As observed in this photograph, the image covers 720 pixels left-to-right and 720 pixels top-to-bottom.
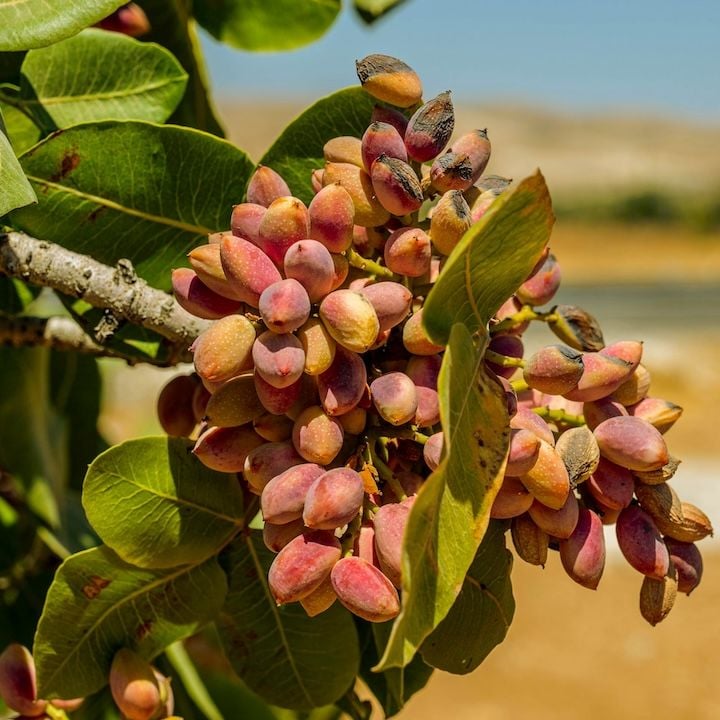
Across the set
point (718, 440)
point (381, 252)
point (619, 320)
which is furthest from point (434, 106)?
point (619, 320)

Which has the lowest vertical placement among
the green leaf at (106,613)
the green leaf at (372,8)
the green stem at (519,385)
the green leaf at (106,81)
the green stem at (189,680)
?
the green stem at (189,680)

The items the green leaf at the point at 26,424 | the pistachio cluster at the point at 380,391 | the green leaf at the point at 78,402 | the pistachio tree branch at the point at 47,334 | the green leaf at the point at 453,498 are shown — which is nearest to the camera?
the green leaf at the point at 453,498

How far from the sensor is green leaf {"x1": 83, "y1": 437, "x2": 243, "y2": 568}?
0.67 m

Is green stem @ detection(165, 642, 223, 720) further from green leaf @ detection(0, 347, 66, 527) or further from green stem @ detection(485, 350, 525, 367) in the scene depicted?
green stem @ detection(485, 350, 525, 367)

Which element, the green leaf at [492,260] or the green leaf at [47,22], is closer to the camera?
the green leaf at [492,260]

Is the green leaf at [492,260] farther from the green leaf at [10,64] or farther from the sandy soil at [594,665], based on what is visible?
the sandy soil at [594,665]

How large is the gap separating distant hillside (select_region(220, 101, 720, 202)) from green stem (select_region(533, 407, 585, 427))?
34.6 metres

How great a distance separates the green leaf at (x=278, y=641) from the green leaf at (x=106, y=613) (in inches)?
1.0

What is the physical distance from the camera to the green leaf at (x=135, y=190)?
69cm

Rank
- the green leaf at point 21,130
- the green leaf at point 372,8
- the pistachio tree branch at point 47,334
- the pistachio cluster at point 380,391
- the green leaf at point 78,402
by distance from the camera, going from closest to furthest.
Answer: the pistachio cluster at point 380,391, the green leaf at point 21,130, the pistachio tree branch at point 47,334, the green leaf at point 372,8, the green leaf at point 78,402

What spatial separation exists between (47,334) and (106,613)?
0.98 ft

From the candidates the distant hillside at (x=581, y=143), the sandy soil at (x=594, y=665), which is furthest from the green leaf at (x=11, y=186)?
the distant hillside at (x=581, y=143)

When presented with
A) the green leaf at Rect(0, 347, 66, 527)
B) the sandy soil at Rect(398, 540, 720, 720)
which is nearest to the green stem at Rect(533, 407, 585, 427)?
the green leaf at Rect(0, 347, 66, 527)

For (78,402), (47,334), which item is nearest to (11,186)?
(47,334)
